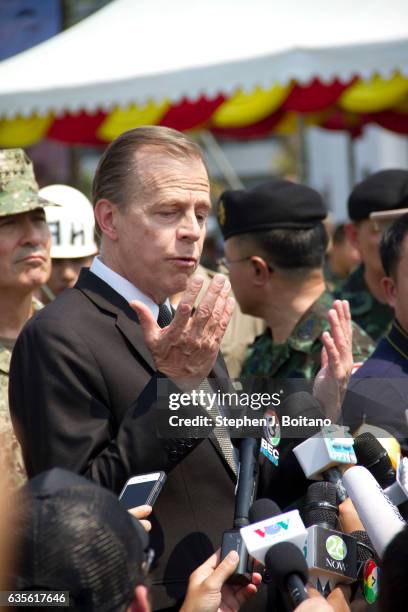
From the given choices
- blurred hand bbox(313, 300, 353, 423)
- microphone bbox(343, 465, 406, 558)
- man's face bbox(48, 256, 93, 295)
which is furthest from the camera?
man's face bbox(48, 256, 93, 295)

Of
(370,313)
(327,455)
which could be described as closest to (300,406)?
(327,455)

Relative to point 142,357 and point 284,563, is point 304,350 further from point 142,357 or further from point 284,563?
point 284,563

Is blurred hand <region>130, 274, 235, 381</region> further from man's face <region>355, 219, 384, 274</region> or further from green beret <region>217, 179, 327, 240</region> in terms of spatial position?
man's face <region>355, 219, 384, 274</region>

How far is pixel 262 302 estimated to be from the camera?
4785 millimetres

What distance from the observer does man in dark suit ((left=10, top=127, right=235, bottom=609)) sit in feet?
8.71

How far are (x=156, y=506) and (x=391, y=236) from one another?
64.6 inches

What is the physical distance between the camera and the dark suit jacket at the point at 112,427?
2.66 meters

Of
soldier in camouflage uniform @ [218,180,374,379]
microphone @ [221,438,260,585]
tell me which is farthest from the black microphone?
soldier in camouflage uniform @ [218,180,374,379]

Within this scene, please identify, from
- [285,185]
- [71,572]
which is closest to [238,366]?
[285,185]

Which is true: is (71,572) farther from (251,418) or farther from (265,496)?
(265,496)

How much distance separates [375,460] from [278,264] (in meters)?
1.96

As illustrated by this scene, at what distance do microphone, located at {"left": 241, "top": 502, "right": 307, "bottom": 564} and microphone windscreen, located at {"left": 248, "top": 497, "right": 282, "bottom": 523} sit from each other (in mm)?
88

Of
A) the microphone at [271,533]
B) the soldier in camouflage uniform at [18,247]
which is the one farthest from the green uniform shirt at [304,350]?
the microphone at [271,533]

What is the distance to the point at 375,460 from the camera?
9.53 ft
